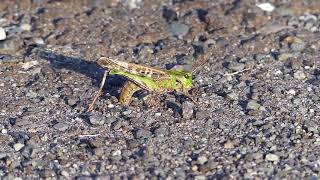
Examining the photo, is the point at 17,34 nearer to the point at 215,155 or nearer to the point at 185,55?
the point at 185,55

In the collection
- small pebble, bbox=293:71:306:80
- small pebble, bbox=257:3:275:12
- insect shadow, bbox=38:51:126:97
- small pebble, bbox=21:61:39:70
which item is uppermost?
small pebble, bbox=257:3:275:12

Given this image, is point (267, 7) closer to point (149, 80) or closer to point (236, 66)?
point (236, 66)

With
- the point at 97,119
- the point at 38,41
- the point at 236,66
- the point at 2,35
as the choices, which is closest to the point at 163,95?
the point at 97,119

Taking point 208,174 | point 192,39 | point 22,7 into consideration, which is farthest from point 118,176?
point 22,7

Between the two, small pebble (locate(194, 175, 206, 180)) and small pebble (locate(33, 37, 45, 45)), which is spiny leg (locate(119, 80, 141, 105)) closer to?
small pebble (locate(194, 175, 206, 180))

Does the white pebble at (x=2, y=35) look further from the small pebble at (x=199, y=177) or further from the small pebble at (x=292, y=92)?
the small pebble at (x=199, y=177)

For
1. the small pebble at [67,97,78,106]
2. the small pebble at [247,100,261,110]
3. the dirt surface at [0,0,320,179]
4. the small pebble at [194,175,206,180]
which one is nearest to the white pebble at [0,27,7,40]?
the dirt surface at [0,0,320,179]
